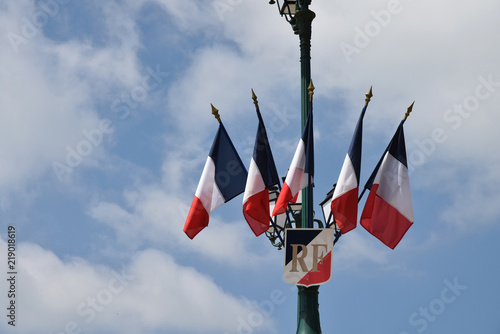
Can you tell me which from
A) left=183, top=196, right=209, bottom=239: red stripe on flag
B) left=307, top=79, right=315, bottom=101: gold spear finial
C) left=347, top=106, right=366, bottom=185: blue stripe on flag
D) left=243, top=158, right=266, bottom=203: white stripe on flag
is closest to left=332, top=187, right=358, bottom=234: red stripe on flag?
left=347, top=106, right=366, bottom=185: blue stripe on flag

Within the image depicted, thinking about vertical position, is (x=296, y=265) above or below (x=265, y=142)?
below

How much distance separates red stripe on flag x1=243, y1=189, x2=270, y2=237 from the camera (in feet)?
44.5

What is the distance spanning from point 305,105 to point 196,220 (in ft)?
9.29

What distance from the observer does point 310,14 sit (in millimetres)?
14547

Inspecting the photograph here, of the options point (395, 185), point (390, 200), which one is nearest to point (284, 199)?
point (390, 200)

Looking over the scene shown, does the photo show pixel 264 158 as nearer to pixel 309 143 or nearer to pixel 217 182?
pixel 309 143

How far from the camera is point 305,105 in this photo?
14125mm

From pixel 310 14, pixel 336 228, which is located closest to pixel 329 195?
pixel 336 228

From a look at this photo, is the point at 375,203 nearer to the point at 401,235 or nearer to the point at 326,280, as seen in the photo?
the point at 401,235

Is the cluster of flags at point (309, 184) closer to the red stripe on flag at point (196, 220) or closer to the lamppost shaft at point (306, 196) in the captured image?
the red stripe on flag at point (196, 220)

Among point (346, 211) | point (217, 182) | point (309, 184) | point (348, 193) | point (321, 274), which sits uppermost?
point (217, 182)

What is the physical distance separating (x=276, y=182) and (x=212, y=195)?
1.19 m

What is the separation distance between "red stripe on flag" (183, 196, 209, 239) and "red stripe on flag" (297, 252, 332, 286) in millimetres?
2186

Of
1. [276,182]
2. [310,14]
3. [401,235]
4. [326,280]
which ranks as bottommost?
[326,280]
